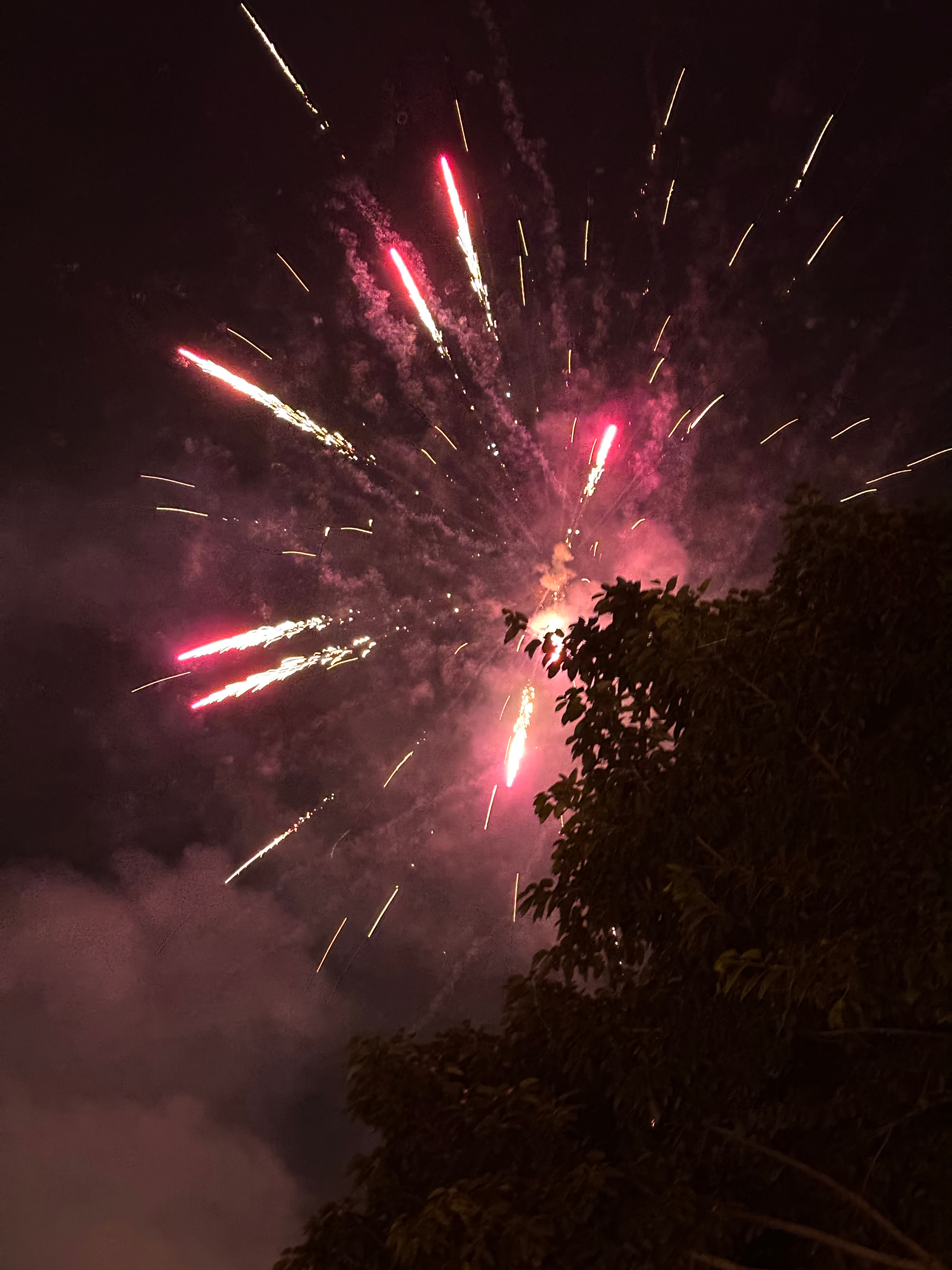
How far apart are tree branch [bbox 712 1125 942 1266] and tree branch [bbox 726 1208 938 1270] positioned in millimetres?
59

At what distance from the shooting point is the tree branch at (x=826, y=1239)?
5.32m

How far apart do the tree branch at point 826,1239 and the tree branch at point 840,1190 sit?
2.3 inches

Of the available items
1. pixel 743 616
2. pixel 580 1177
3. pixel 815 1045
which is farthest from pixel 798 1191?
pixel 743 616

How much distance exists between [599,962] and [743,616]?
296 centimetres

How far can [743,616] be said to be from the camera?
762cm

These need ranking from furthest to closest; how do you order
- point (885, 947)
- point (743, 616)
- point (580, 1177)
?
point (743, 616)
point (580, 1177)
point (885, 947)

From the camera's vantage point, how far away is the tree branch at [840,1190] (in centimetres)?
542

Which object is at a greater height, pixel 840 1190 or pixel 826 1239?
pixel 840 1190

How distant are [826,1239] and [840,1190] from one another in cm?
38

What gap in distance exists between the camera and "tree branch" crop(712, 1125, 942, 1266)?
5.42 meters

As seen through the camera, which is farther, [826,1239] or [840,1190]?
[840,1190]

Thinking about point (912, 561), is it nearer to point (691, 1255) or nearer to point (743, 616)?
point (743, 616)

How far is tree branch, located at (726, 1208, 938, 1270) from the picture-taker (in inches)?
210

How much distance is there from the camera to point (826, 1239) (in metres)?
5.60
